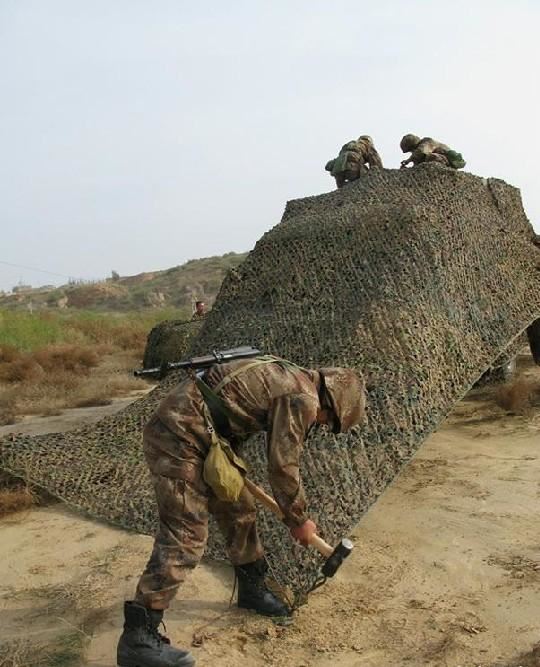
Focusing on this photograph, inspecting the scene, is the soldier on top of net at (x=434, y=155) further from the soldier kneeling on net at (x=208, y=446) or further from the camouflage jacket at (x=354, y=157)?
the soldier kneeling on net at (x=208, y=446)

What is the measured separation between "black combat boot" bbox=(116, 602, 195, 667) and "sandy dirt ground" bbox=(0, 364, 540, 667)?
0.20 meters

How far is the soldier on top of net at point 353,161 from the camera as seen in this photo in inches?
303

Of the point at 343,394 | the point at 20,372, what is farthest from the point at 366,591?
the point at 20,372

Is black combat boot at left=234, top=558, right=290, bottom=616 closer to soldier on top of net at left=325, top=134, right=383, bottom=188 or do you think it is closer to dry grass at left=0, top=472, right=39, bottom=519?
dry grass at left=0, top=472, right=39, bottom=519

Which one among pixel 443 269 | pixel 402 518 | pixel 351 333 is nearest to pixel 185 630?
pixel 402 518

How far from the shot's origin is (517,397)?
698cm

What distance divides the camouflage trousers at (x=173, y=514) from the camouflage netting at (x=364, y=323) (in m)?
0.78

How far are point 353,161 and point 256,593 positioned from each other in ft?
18.1

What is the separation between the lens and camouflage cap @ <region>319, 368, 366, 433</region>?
2.81 metres

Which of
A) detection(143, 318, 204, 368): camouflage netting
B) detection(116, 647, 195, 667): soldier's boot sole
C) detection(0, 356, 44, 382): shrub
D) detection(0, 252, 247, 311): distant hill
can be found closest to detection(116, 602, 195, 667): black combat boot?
detection(116, 647, 195, 667): soldier's boot sole

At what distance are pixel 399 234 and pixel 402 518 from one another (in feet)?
7.84

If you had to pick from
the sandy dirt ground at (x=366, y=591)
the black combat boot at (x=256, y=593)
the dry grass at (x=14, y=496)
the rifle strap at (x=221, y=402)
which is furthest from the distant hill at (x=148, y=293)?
the rifle strap at (x=221, y=402)

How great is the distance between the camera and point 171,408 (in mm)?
2787

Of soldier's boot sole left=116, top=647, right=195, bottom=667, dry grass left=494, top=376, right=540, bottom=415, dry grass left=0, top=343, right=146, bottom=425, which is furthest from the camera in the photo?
dry grass left=0, top=343, right=146, bottom=425
